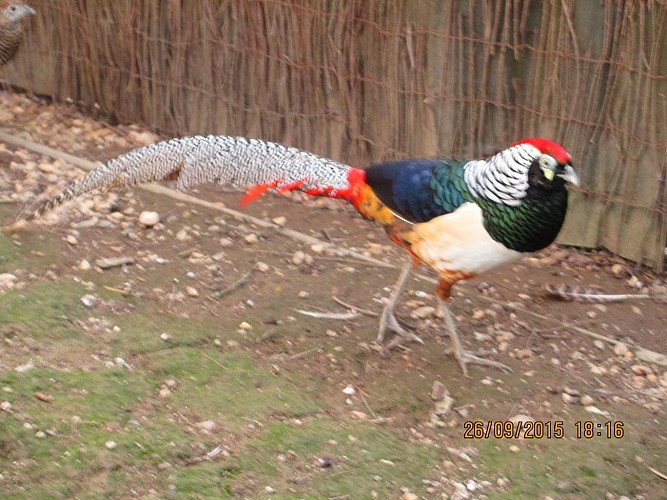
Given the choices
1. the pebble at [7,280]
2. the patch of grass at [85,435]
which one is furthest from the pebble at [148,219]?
the patch of grass at [85,435]

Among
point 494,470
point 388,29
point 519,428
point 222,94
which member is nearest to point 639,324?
point 519,428

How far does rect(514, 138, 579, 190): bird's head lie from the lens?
333 cm

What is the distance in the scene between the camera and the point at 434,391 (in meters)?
3.63

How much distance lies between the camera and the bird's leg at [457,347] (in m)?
3.79

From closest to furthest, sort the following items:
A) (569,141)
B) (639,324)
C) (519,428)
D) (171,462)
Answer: (171,462) < (519,428) < (639,324) < (569,141)

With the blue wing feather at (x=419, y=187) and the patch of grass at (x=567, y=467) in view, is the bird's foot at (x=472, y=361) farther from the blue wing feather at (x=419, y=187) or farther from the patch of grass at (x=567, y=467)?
the blue wing feather at (x=419, y=187)

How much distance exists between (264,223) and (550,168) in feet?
6.28

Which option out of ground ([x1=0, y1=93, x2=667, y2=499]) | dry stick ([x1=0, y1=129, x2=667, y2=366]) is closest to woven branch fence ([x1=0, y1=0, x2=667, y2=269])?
ground ([x1=0, y1=93, x2=667, y2=499])

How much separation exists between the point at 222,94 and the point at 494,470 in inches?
128

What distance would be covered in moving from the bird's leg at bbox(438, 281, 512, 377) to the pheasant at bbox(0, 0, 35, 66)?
3592mm

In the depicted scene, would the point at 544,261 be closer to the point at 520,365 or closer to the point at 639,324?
the point at 639,324

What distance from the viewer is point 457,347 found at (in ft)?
12.5

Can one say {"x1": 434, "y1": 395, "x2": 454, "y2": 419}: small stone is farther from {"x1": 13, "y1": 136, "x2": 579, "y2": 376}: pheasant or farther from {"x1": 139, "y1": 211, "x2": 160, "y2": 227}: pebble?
{"x1": 139, "y1": 211, "x2": 160, "y2": 227}: pebble

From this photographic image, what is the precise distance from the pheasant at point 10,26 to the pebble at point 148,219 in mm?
2047
